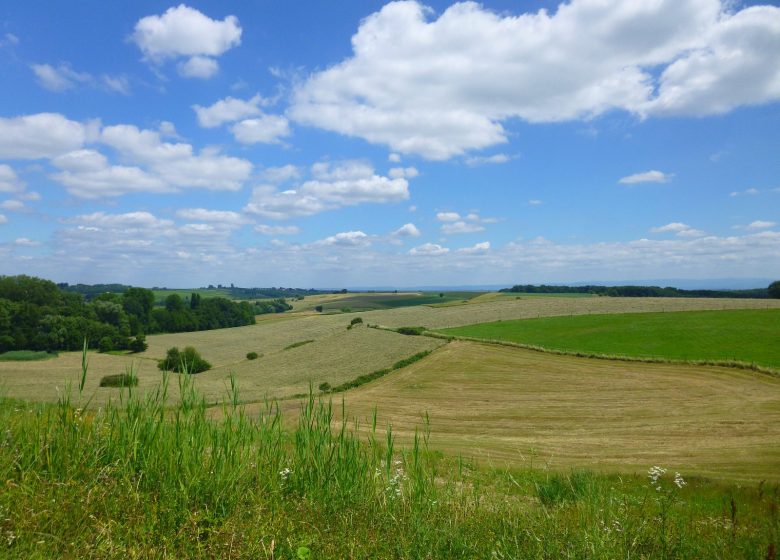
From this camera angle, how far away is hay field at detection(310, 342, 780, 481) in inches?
823

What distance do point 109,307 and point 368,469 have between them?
9806 centimetres

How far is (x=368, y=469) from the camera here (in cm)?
517

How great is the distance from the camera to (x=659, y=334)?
48375 millimetres

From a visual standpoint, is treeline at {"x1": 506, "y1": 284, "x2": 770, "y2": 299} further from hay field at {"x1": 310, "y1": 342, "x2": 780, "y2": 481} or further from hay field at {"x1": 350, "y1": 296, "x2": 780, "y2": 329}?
hay field at {"x1": 310, "y1": 342, "x2": 780, "y2": 481}

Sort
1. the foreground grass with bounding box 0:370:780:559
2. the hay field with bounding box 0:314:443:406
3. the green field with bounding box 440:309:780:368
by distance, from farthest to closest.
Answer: the hay field with bounding box 0:314:443:406
the green field with bounding box 440:309:780:368
the foreground grass with bounding box 0:370:780:559

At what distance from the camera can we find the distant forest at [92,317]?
241 feet

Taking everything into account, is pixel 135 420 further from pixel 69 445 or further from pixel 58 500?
pixel 58 500

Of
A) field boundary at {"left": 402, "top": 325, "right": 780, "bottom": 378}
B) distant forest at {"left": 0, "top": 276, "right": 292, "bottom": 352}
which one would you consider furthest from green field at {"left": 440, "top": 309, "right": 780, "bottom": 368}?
distant forest at {"left": 0, "top": 276, "right": 292, "bottom": 352}

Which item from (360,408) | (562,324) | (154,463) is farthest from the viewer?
(562,324)

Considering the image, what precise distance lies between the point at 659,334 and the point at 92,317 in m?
88.5

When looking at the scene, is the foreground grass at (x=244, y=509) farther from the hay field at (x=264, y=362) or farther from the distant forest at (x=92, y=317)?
the distant forest at (x=92, y=317)

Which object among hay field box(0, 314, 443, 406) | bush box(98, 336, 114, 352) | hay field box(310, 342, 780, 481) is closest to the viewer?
hay field box(310, 342, 780, 481)

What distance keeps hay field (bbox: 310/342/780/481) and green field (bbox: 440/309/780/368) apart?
11.6ft

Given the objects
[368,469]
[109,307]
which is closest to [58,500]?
[368,469]
